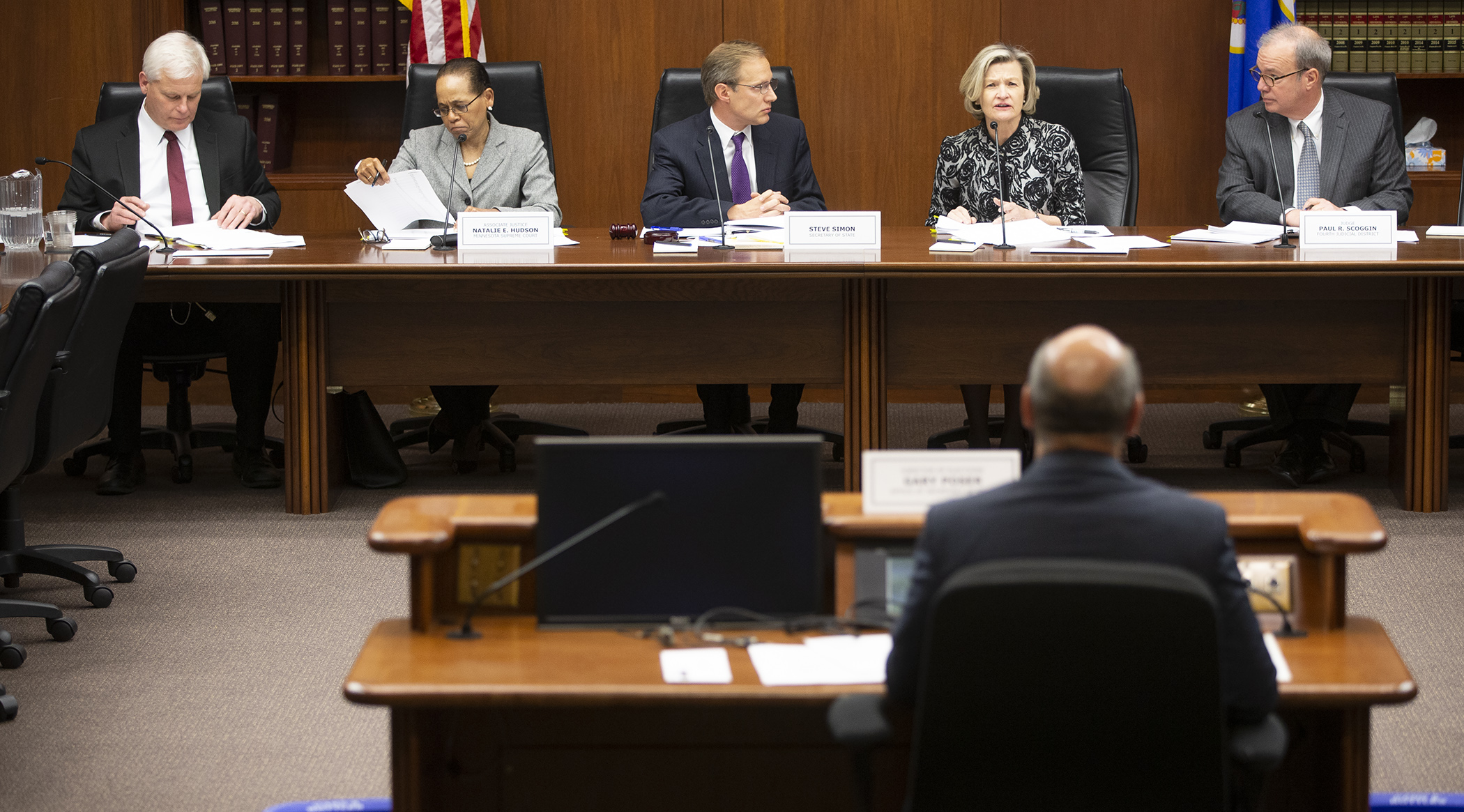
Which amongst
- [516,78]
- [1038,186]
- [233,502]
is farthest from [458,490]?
[1038,186]

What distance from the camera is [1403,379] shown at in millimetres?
3871

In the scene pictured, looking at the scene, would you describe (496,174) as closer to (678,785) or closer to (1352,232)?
(1352,232)

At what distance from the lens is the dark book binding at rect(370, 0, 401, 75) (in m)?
5.50

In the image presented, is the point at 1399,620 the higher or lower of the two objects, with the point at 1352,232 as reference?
lower

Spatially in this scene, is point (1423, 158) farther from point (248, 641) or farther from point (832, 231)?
point (248, 641)

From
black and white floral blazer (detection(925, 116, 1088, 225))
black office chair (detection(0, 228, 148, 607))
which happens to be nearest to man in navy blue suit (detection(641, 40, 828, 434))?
black and white floral blazer (detection(925, 116, 1088, 225))

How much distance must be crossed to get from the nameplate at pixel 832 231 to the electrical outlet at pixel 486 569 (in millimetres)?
2182

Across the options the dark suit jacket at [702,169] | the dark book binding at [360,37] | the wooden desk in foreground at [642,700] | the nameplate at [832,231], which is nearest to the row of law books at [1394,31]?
the dark suit jacket at [702,169]

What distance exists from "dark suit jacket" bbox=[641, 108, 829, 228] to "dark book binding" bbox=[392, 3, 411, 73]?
4.61ft

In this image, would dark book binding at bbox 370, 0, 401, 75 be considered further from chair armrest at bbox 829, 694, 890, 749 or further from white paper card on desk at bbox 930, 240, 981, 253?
chair armrest at bbox 829, 694, 890, 749

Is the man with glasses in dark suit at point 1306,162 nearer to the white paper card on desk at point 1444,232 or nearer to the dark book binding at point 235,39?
the white paper card on desk at point 1444,232

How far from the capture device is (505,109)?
15.5ft

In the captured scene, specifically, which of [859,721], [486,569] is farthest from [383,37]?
[859,721]

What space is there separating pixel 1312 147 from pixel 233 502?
3.27 m
